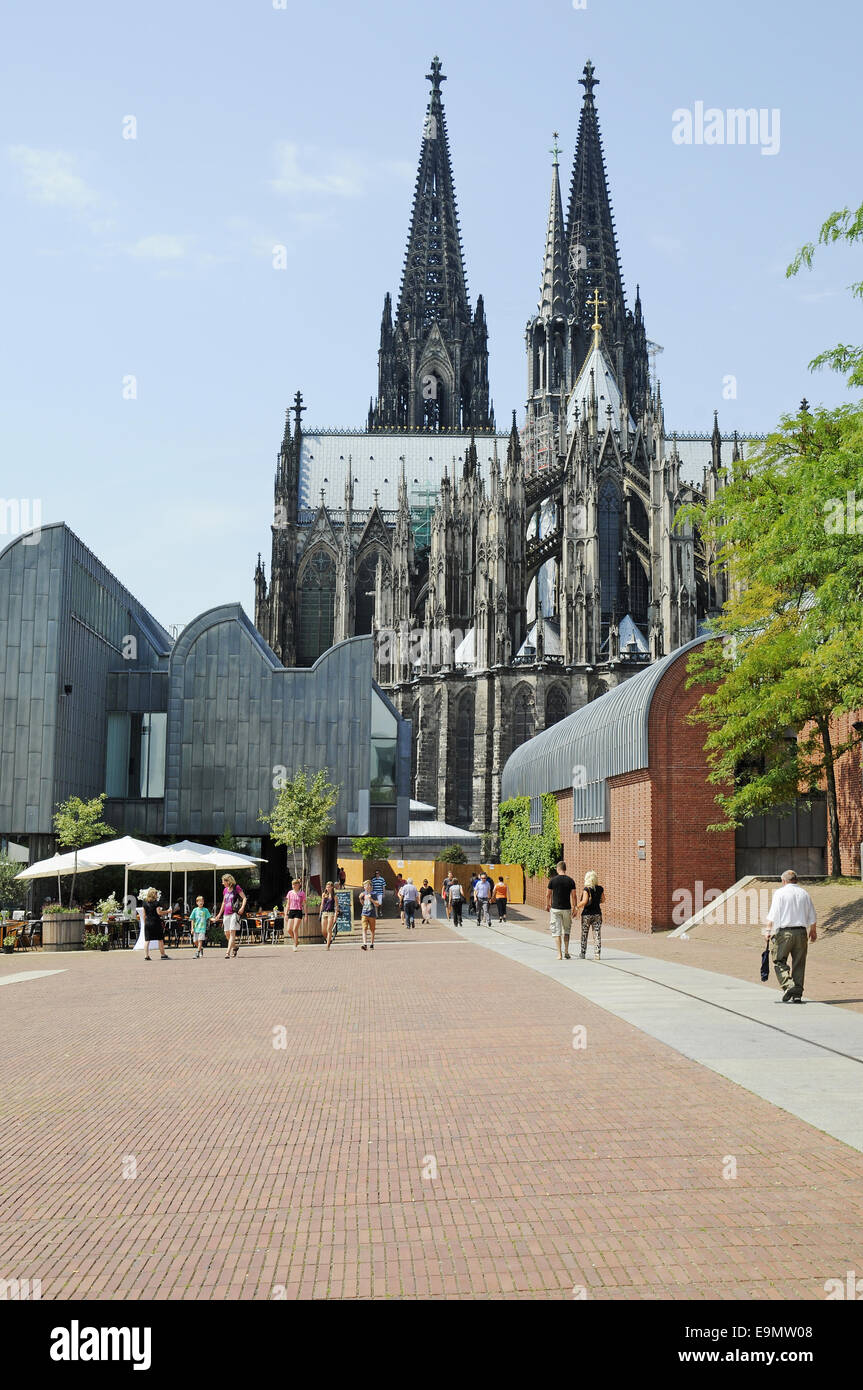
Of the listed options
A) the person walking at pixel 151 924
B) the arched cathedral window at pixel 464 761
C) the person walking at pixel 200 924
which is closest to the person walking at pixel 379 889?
the person walking at pixel 200 924

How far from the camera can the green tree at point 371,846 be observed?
153ft

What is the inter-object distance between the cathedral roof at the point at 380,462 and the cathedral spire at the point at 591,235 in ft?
43.4

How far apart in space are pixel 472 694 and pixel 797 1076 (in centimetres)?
6437

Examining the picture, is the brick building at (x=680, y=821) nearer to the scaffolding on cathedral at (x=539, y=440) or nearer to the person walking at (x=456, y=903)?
the person walking at (x=456, y=903)

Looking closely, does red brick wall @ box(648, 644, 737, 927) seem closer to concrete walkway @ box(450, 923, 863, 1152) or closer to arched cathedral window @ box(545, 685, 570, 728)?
concrete walkway @ box(450, 923, 863, 1152)

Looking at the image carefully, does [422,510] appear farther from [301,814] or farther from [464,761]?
[301,814]

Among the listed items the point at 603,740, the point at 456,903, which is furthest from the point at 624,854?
the point at 456,903

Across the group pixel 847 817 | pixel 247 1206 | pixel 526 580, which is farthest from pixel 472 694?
pixel 247 1206

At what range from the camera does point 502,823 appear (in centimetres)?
5406

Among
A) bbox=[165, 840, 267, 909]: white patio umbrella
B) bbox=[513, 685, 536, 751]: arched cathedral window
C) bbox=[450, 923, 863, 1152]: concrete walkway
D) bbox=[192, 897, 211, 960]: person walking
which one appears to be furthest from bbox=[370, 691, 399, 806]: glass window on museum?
bbox=[450, 923, 863, 1152]: concrete walkway

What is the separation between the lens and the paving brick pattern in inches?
205

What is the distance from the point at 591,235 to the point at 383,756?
230 ft

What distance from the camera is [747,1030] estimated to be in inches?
455

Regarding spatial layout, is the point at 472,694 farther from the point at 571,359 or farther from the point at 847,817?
the point at 847,817
